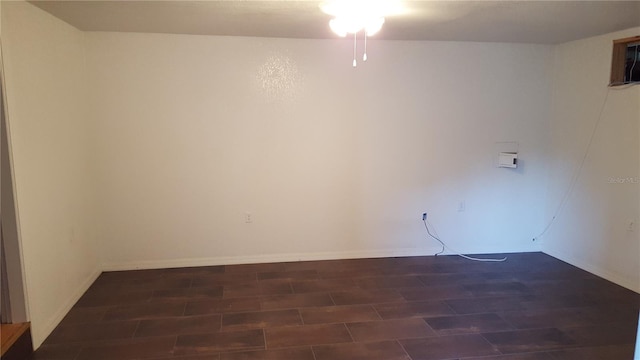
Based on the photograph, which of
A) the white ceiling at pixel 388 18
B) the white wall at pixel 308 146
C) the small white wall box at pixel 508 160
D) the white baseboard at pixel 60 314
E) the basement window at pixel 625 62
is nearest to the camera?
the white baseboard at pixel 60 314

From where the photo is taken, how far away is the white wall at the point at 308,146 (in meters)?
3.88

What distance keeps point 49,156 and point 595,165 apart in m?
4.67

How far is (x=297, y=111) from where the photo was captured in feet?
13.4

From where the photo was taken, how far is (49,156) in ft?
9.72

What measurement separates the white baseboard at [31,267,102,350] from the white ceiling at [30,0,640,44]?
2141 millimetres

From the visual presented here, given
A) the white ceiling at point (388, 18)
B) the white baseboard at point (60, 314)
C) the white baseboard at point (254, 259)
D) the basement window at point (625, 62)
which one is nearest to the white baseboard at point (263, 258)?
the white baseboard at point (254, 259)

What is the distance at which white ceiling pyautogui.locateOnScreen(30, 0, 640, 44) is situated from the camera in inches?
112

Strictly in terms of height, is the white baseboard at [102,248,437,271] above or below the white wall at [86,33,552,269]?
below

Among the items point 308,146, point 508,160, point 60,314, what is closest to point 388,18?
point 308,146

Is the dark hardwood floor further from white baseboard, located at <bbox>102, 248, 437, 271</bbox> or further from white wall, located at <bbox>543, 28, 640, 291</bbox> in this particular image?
white wall, located at <bbox>543, 28, 640, 291</bbox>

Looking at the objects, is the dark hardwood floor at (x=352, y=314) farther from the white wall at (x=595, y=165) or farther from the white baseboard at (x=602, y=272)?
the white wall at (x=595, y=165)

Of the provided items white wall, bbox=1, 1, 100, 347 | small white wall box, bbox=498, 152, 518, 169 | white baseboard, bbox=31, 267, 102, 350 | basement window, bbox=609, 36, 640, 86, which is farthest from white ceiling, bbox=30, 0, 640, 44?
white baseboard, bbox=31, 267, 102, 350

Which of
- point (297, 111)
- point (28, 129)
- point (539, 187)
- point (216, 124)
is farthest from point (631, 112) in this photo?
point (28, 129)

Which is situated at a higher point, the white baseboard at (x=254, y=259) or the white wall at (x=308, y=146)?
the white wall at (x=308, y=146)
